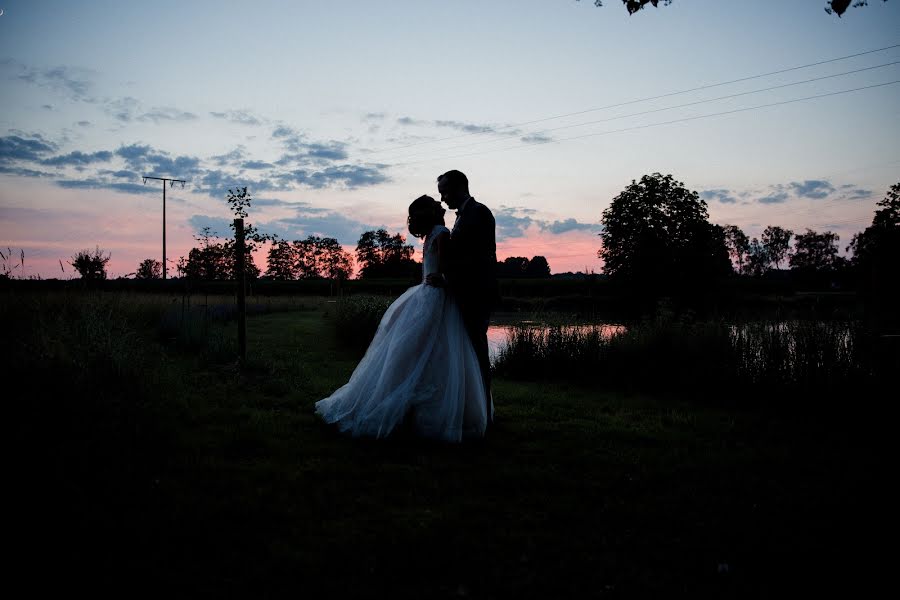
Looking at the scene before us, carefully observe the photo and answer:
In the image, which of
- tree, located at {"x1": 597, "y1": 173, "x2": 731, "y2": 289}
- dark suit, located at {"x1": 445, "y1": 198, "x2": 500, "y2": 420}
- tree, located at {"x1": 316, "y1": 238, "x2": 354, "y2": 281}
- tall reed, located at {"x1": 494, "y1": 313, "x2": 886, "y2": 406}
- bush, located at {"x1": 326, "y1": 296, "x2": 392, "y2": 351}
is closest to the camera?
dark suit, located at {"x1": 445, "y1": 198, "x2": 500, "y2": 420}

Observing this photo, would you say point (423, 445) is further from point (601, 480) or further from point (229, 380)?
point (229, 380)

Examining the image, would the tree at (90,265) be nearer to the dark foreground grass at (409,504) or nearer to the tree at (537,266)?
the dark foreground grass at (409,504)

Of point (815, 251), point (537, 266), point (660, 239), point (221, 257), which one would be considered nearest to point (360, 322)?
point (221, 257)

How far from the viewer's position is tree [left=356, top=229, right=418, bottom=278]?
10131 cm

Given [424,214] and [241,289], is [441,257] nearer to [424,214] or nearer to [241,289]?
[424,214]

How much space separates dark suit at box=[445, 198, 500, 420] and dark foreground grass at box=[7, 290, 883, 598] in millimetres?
1287

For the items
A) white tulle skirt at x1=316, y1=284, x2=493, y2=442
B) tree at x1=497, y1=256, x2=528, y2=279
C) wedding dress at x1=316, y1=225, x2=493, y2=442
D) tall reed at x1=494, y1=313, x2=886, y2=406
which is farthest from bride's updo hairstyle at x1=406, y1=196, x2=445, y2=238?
tree at x1=497, y1=256, x2=528, y2=279

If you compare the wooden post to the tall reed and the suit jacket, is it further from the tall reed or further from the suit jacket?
the tall reed

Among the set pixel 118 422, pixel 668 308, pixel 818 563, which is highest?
pixel 668 308

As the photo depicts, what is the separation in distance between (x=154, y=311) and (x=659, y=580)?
57.7ft

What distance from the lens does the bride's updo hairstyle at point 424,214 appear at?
5617 mm

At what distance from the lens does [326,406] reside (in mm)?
5840

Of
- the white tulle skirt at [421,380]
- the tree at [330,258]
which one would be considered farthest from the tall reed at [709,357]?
the tree at [330,258]

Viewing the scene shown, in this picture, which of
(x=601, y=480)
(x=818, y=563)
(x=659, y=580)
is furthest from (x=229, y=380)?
(x=818, y=563)
